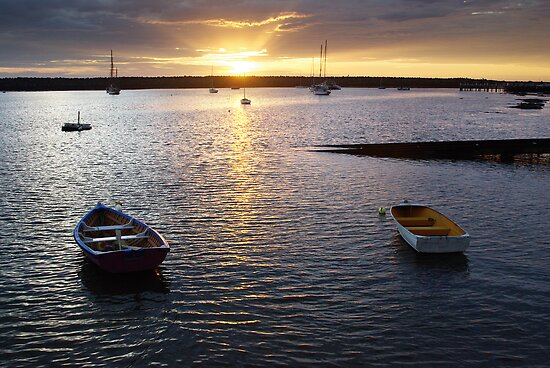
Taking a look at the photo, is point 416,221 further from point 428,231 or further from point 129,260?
point 129,260

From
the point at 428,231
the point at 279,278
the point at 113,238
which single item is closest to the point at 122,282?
the point at 113,238

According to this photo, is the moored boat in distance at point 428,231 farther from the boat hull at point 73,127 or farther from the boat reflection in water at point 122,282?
the boat hull at point 73,127

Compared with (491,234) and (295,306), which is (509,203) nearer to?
(491,234)

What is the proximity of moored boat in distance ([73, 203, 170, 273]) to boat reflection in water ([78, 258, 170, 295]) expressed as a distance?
0.59 m

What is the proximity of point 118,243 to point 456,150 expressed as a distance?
163 feet

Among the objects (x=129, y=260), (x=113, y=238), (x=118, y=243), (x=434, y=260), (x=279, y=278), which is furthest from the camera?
(x=434, y=260)

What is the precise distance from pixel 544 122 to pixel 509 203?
3303 inches

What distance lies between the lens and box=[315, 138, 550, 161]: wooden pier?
58153 millimetres

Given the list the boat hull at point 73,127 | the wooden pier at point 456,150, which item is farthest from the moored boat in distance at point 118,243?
the boat hull at point 73,127

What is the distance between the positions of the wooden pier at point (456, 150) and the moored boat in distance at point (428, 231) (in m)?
29.3

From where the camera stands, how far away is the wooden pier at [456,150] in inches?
2289

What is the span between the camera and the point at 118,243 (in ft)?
72.8

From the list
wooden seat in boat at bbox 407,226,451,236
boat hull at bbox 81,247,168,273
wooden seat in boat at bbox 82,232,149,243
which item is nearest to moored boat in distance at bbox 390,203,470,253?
wooden seat in boat at bbox 407,226,451,236

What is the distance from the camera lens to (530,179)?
44.9 metres
